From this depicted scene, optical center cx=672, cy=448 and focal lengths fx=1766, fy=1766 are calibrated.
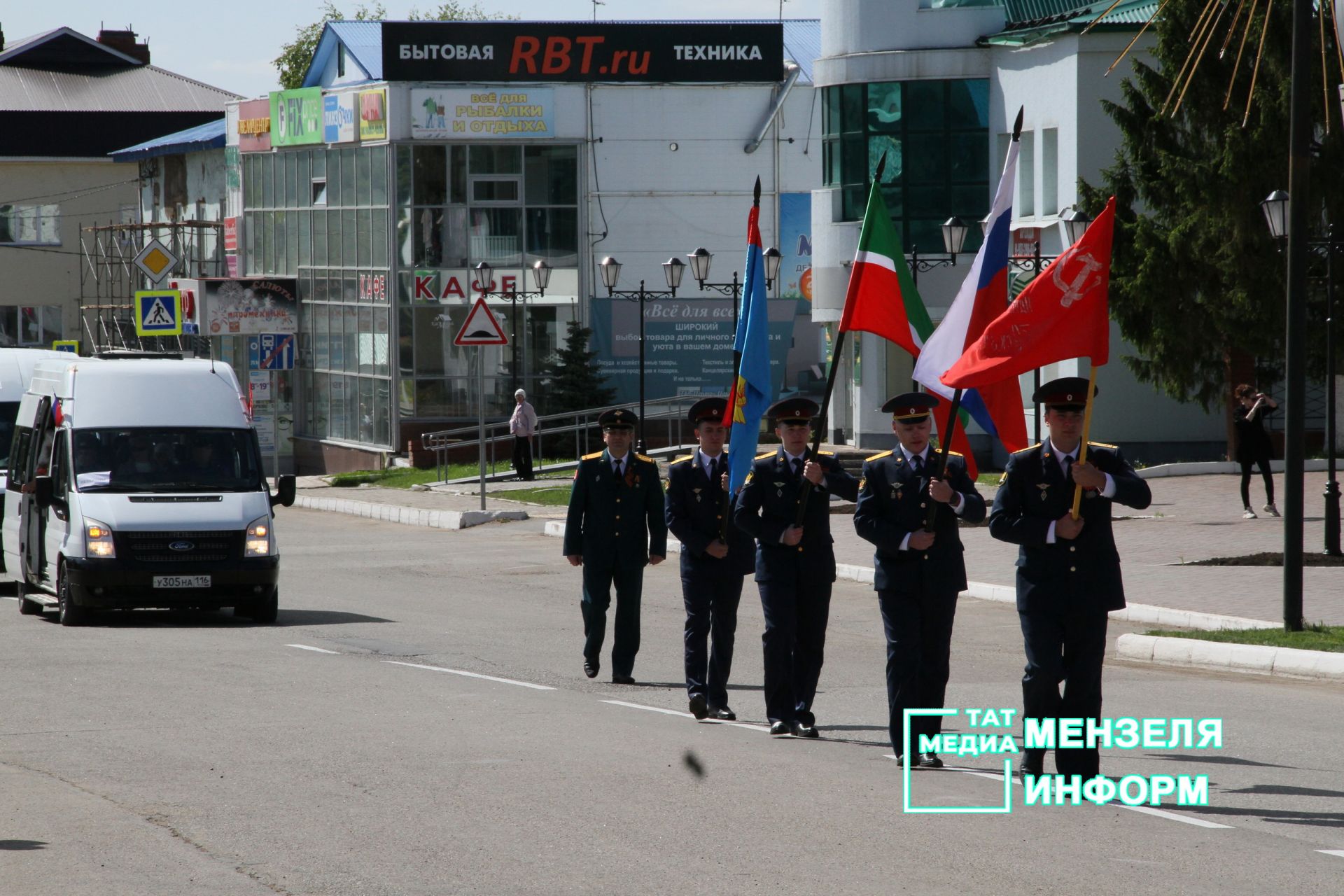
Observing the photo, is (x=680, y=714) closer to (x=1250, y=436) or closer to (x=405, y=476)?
(x=1250, y=436)

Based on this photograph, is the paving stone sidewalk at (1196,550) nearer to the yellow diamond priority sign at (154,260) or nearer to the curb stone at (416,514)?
the curb stone at (416,514)

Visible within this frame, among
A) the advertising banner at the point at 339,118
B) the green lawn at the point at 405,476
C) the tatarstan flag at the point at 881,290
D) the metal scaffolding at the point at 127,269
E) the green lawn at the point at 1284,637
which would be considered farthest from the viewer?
the metal scaffolding at the point at 127,269

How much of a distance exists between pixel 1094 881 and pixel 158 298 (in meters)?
30.4

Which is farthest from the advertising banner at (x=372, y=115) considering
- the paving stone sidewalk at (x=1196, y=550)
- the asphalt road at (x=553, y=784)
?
the asphalt road at (x=553, y=784)

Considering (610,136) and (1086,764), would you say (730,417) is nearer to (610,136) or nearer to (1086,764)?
(1086,764)

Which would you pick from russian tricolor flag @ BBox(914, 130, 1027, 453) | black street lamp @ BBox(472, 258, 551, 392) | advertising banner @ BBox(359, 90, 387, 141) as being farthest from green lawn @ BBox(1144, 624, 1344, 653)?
advertising banner @ BBox(359, 90, 387, 141)

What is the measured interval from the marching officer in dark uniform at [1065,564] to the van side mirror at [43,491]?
11045 mm

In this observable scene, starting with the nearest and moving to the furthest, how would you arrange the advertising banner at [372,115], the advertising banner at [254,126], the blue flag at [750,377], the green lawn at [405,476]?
the blue flag at [750,377] → the green lawn at [405,476] → the advertising banner at [372,115] → the advertising banner at [254,126]

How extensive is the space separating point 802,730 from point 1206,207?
827 inches

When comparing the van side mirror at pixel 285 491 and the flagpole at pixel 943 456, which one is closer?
the flagpole at pixel 943 456

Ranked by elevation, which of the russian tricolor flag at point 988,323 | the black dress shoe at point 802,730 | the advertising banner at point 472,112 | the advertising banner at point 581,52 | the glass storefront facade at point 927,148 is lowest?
the black dress shoe at point 802,730

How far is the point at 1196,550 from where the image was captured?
2023 cm

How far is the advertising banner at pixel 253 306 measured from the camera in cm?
4444

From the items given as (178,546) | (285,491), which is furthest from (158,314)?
(178,546)
